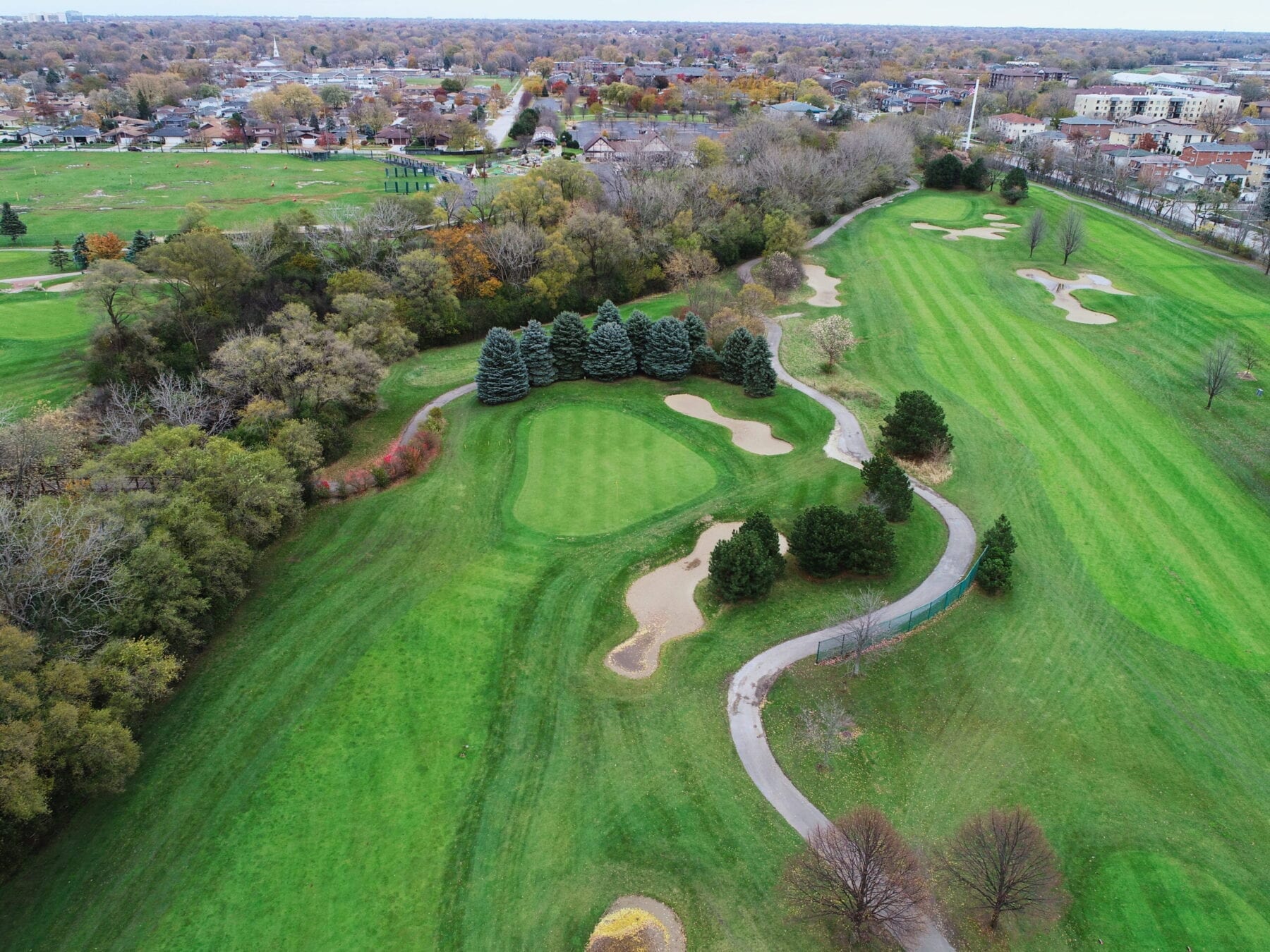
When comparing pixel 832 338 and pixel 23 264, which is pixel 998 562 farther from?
pixel 23 264

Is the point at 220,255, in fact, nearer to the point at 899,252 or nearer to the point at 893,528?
the point at 893,528

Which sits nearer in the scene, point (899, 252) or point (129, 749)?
point (129, 749)

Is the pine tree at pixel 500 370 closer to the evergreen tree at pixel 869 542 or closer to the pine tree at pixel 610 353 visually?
the pine tree at pixel 610 353

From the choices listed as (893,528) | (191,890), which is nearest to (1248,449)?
(893,528)

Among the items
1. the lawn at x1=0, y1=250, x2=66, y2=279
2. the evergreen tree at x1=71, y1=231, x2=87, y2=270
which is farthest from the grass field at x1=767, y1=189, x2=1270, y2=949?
the lawn at x1=0, y1=250, x2=66, y2=279

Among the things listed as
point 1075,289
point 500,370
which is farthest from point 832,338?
point 1075,289

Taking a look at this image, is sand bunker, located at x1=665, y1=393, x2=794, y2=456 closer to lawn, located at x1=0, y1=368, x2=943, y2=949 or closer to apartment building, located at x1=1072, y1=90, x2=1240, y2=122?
lawn, located at x1=0, y1=368, x2=943, y2=949
